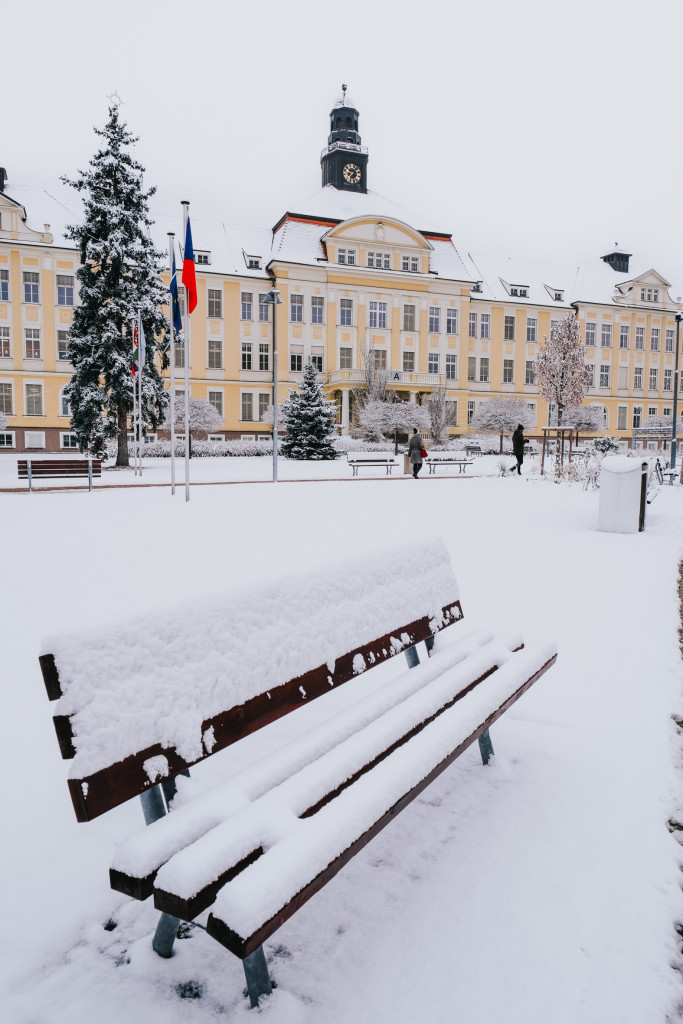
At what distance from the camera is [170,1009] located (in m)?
1.84

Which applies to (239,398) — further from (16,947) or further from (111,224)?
(16,947)

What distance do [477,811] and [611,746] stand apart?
972 millimetres

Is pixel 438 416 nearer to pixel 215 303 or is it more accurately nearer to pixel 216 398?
pixel 216 398

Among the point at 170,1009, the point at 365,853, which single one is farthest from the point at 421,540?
the point at 170,1009

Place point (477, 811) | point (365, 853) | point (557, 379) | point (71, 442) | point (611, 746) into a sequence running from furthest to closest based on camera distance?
point (71, 442) → point (557, 379) → point (611, 746) → point (477, 811) → point (365, 853)

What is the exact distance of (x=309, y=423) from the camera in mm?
34062

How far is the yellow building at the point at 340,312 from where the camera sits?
147ft

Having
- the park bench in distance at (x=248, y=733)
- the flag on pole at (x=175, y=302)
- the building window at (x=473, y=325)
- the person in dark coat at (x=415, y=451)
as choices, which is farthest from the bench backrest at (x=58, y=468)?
the building window at (x=473, y=325)

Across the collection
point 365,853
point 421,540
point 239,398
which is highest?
point 239,398

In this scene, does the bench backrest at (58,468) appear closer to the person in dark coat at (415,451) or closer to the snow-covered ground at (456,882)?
the person in dark coat at (415,451)

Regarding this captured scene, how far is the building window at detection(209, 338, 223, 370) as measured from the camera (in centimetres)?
4928

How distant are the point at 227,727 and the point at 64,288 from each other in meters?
49.4

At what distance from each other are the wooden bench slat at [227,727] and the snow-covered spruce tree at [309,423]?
31.0 metres

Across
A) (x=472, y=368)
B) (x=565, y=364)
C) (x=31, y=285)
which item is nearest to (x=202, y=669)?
(x=565, y=364)
